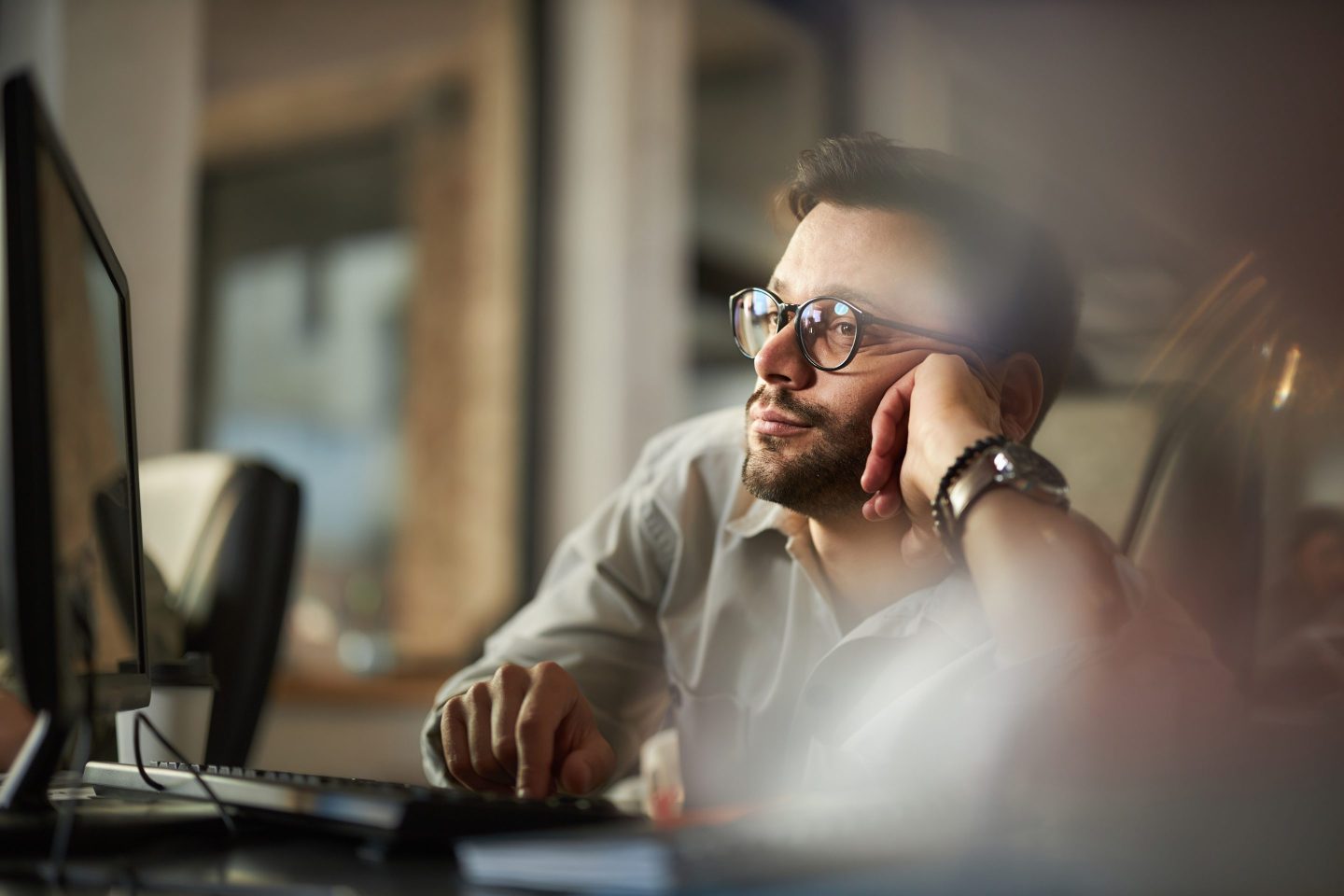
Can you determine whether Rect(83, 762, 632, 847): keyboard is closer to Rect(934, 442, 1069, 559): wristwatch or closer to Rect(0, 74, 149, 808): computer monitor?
Rect(0, 74, 149, 808): computer monitor

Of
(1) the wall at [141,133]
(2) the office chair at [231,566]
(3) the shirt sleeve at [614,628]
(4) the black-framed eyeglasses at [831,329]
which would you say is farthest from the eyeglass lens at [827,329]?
(1) the wall at [141,133]

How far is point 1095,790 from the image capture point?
0.56 metres

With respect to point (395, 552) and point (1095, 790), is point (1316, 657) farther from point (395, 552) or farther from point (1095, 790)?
point (395, 552)

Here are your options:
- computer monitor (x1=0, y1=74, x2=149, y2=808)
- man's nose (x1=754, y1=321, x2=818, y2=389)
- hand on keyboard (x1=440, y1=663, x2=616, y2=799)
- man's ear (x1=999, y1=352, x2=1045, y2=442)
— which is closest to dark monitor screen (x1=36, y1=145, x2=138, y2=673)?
computer monitor (x1=0, y1=74, x2=149, y2=808)

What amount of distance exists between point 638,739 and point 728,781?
9 centimetres

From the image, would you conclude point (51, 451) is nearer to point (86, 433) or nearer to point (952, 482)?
point (86, 433)

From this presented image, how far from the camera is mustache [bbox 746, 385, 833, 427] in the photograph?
2.39ft

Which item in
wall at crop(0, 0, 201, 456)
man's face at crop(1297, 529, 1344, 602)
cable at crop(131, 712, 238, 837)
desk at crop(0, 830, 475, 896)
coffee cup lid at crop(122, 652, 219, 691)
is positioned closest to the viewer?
desk at crop(0, 830, 475, 896)

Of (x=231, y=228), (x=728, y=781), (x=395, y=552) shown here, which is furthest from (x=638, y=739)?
(x=231, y=228)

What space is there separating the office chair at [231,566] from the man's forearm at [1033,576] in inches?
32.1

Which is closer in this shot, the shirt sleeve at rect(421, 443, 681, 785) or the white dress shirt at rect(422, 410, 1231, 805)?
the white dress shirt at rect(422, 410, 1231, 805)

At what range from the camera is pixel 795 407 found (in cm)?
74

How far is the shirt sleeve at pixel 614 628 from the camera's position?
88 cm

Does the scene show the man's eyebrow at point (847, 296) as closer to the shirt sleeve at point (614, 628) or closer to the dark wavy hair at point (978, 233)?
the dark wavy hair at point (978, 233)
